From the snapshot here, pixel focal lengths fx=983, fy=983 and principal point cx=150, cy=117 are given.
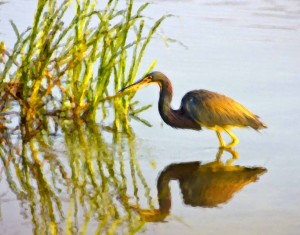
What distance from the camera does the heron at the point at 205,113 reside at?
8867 millimetres

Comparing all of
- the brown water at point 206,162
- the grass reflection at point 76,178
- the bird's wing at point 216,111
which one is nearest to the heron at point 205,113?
the bird's wing at point 216,111

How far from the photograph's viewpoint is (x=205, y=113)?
8914 millimetres

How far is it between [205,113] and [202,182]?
4.65 ft

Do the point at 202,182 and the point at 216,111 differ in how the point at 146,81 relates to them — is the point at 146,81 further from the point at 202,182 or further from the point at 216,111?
the point at 202,182

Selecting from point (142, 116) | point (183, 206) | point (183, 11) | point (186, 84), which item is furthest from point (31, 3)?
point (183, 206)

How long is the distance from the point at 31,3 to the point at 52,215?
1040 centimetres

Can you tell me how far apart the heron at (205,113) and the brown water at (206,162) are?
0.54ft

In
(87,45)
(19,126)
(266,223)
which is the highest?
(87,45)

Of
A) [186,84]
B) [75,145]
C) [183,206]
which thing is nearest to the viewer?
[183,206]

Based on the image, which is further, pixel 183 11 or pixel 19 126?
pixel 183 11

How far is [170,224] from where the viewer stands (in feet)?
21.3

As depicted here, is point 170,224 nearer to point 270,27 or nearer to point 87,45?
point 87,45

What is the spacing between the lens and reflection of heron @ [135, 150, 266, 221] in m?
7.00

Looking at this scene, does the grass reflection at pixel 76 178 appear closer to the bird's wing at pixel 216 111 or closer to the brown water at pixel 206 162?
the brown water at pixel 206 162
